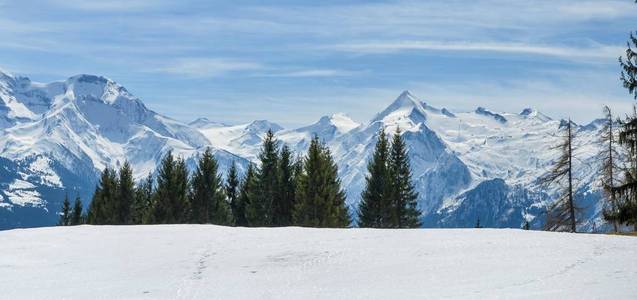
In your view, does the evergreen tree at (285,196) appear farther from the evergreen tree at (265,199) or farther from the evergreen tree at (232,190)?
the evergreen tree at (232,190)

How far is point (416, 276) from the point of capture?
19656 mm

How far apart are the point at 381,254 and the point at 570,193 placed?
37.4 m

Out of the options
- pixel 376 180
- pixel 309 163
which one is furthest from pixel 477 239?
pixel 376 180

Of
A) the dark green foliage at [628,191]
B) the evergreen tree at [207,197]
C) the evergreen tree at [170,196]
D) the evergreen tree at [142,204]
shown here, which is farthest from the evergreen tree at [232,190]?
the dark green foliage at [628,191]

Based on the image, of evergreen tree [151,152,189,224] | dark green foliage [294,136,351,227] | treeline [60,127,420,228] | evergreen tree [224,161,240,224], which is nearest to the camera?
dark green foliage [294,136,351,227]

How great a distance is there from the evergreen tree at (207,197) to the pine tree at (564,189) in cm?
3306

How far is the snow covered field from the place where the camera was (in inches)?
707

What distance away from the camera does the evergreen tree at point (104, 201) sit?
79125 millimetres

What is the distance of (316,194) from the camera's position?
6412 centimetres

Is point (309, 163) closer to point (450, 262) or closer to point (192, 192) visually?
point (192, 192)

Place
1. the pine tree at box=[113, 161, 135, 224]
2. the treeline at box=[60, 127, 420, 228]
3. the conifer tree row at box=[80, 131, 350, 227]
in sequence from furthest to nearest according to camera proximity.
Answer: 1. the pine tree at box=[113, 161, 135, 224]
2. the treeline at box=[60, 127, 420, 228]
3. the conifer tree row at box=[80, 131, 350, 227]

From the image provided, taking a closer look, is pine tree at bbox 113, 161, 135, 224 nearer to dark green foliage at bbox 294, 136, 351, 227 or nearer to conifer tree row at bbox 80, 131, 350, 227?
conifer tree row at bbox 80, 131, 350, 227

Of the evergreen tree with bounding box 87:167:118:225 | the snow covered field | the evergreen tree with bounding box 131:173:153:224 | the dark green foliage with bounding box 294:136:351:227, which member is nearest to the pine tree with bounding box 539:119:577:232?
the dark green foliage with bounding box 294:136:351:227

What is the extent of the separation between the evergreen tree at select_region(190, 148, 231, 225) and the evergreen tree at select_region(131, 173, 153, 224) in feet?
15.3
